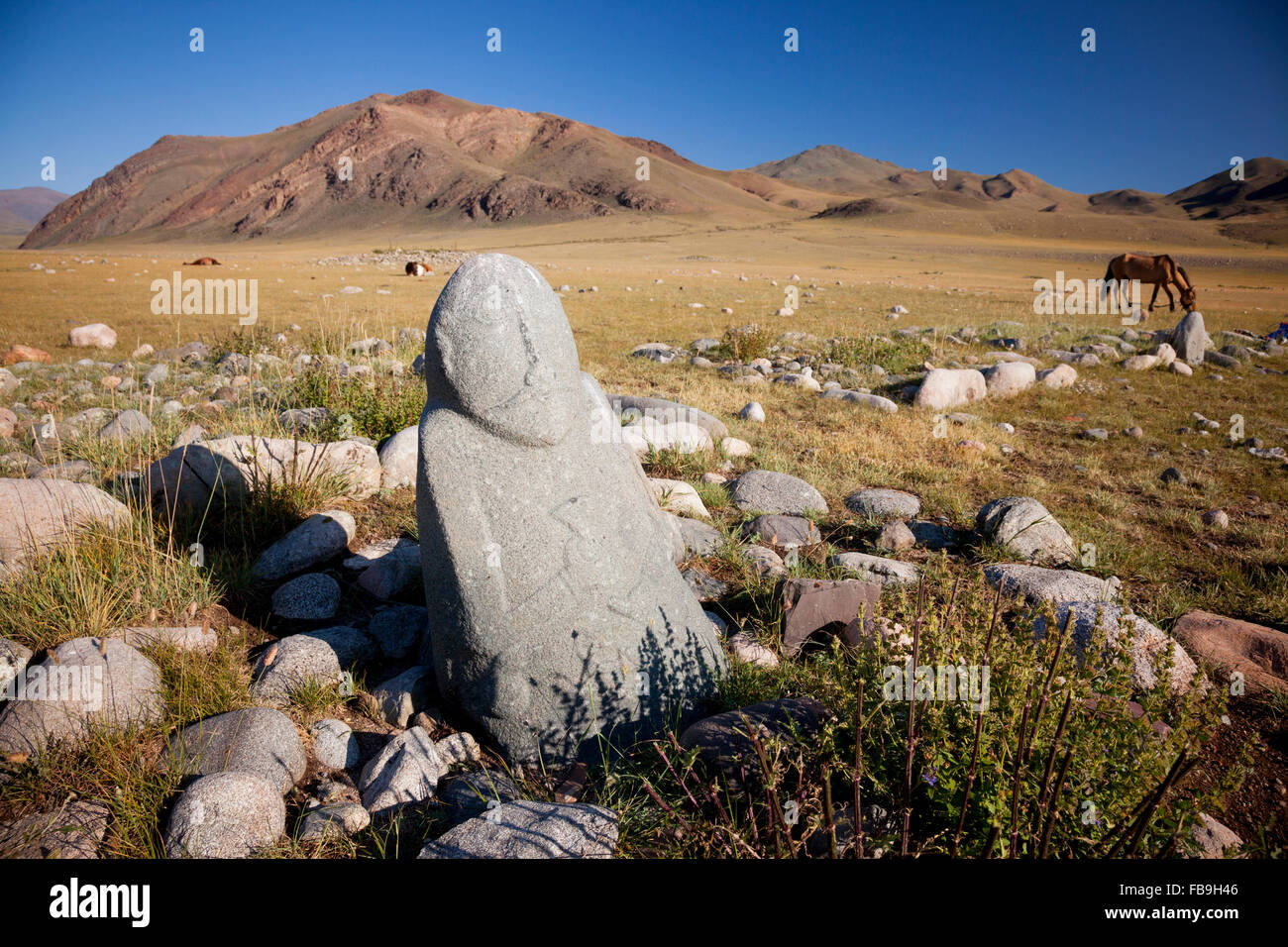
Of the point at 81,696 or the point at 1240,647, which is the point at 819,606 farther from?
the point at 81,696

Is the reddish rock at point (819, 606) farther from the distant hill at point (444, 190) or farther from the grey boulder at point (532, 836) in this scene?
the distant hill at point (444, 190)

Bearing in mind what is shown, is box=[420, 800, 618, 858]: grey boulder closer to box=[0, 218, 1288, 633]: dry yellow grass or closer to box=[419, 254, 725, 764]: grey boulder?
box=[419, 254, 725, 764]: grey boulder

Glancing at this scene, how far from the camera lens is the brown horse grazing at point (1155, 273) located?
17172 millimetres

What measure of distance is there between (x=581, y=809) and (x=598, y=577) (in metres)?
0.91

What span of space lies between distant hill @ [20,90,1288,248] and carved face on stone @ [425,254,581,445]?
292ft

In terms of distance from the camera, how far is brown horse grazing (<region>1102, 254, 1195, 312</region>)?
1717cm

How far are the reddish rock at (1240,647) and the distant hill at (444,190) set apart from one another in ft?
285

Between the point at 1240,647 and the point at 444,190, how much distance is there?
13323 centimetres

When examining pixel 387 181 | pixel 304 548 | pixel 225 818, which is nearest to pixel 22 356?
pixel 304 548

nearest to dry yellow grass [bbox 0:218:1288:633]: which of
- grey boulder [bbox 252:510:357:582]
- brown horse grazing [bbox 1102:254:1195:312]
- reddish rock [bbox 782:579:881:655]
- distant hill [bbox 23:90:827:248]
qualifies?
brown horse grazing [bbox 1102:254:1195:312]

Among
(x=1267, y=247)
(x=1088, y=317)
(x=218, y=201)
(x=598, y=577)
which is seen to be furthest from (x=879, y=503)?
A: (x=218, y=201)

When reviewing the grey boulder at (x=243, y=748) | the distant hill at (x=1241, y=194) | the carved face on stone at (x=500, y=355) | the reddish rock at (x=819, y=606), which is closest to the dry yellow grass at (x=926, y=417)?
the reddish rock at (x=819, y=606)

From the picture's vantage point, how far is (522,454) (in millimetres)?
2830
